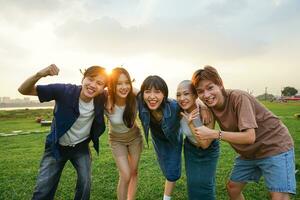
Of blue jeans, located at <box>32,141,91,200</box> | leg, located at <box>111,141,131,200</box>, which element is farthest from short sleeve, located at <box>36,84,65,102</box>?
leg, located at <box>111,141,131,200</box>

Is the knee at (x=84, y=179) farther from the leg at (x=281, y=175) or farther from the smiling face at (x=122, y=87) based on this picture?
the leg at (x=281, y=175)

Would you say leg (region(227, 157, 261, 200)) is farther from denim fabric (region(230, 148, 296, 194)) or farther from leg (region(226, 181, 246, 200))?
denim fabric (region(230, 148, 296, 194))

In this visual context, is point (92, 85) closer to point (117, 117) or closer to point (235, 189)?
point (117, 117)

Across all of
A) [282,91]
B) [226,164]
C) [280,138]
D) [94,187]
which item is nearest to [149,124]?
[280,138]

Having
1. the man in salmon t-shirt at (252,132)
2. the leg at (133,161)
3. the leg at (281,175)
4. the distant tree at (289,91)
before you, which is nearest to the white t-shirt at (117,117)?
the leg at (133,161)

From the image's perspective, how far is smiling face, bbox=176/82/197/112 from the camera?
450 cm

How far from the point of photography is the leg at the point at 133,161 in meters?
5.45

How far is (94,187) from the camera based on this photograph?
22.1 ft

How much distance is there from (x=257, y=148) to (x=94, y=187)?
3934 mm

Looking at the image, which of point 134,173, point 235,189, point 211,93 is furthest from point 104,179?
point 211,93

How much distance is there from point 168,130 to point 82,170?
1.40 meters

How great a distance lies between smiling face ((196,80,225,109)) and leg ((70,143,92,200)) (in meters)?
2.03

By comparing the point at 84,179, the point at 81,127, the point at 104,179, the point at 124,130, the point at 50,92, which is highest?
the point at 50,92

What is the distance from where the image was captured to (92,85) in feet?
15.0
